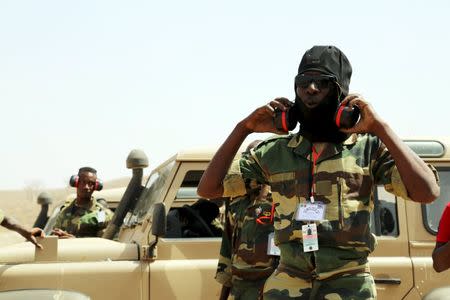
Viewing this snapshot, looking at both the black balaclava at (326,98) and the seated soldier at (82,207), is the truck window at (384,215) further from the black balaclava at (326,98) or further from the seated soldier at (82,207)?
the seated soldier at (82,207)

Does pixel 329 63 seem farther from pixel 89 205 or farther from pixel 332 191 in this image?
pixel 89 205

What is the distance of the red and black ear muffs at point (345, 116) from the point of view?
3.21 m

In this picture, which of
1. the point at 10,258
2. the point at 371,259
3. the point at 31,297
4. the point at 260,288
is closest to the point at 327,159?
the point at 260,288

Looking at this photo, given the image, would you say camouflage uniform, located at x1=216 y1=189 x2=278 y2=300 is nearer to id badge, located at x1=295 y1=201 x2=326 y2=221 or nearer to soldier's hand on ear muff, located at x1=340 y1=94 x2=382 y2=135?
id badge, located at x1=295 y1=201 x2=326 y2=221

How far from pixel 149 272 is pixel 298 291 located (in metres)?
2.15

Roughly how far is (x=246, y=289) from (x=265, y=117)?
60.6 inches

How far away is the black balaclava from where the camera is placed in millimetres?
3383

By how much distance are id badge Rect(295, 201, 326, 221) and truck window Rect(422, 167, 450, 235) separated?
2332mm

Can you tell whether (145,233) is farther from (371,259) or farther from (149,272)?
(371,259)

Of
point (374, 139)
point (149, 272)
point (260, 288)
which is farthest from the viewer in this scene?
point (149, 272)

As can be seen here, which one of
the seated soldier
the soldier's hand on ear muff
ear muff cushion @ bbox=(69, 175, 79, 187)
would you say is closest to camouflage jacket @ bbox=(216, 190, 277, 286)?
the soldier's hand on ear muff

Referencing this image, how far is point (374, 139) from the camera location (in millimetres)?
3457

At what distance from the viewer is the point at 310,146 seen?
3.43 meters

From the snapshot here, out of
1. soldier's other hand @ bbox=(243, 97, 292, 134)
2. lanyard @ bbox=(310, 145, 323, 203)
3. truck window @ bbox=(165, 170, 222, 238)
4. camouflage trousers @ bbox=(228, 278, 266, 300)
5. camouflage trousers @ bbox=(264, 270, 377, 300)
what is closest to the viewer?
camouflage trousers @ bbox=(264, 270, 377, 300)
